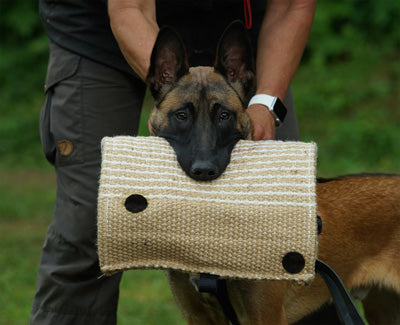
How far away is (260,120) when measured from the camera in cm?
321

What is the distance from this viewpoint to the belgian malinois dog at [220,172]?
295 centimetres

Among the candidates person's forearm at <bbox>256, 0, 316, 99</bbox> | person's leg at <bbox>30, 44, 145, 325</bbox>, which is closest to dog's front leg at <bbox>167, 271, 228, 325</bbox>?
person's leg at <bbox>30, 44, 145, 325</bbox>

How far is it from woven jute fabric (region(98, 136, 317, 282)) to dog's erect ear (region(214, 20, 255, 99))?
2.36 ft

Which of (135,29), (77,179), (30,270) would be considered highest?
(135,29)

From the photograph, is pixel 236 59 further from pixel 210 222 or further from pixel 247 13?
pixel 210 222

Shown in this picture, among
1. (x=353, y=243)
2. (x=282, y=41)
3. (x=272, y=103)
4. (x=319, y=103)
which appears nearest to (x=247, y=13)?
(x=282, y=41)

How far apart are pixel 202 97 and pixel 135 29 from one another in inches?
17.2

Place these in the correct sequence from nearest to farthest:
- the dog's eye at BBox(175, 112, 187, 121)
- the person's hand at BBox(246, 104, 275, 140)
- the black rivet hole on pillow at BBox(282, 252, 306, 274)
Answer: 1. the black rivet hole on pillow at BBox(282, 252, 306, 274)
2. the dog's eye at BBox(175, 112, 187, 121)
3. the person's hand at BBox(246, 104, 275, 140)

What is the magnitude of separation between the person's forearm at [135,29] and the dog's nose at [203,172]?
2.18 ft

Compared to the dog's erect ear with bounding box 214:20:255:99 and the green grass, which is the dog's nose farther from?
the green grass

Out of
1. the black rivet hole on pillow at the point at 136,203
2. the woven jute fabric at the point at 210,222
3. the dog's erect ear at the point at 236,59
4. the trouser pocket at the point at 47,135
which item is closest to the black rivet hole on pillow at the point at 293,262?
the woven jute fabric at the point at 210,222

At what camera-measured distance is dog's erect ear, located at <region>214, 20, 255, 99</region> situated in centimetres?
306

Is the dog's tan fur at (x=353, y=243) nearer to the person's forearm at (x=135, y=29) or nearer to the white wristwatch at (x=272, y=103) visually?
the white wristwatch at (x=272, y=103)

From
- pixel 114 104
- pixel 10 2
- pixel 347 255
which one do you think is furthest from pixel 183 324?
pixel 10 2
